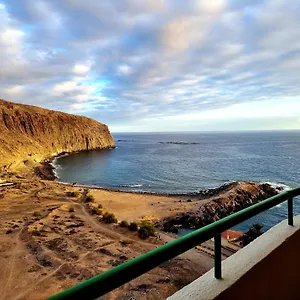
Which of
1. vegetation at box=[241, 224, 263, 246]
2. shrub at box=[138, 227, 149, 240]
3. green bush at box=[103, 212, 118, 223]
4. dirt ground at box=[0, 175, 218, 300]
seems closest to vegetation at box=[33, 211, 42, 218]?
dirt ground at box=[0, 175, 218, 300]

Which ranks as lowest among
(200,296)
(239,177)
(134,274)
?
(239,177)

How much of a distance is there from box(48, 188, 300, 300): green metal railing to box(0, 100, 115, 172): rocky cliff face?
63.4 m

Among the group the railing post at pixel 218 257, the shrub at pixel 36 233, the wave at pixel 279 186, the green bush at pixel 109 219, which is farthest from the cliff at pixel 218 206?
the railing post at pixel 218 257

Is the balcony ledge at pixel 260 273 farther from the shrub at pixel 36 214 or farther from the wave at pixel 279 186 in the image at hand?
the wave at pixel 279 186

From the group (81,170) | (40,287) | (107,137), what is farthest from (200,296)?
(107,137)

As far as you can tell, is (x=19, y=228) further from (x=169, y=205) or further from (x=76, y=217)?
(x=169, y=205)

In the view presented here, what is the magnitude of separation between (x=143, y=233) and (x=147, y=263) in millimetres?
19953

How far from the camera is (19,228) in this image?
2148cm

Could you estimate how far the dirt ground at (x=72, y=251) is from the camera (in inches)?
492

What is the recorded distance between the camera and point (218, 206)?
106 ft

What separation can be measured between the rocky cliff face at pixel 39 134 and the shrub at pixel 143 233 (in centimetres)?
4660

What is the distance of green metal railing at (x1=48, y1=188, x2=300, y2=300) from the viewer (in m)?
1.31

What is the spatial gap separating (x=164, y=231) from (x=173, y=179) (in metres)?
28.2

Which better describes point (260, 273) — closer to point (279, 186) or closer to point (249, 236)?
point (249, 236)
